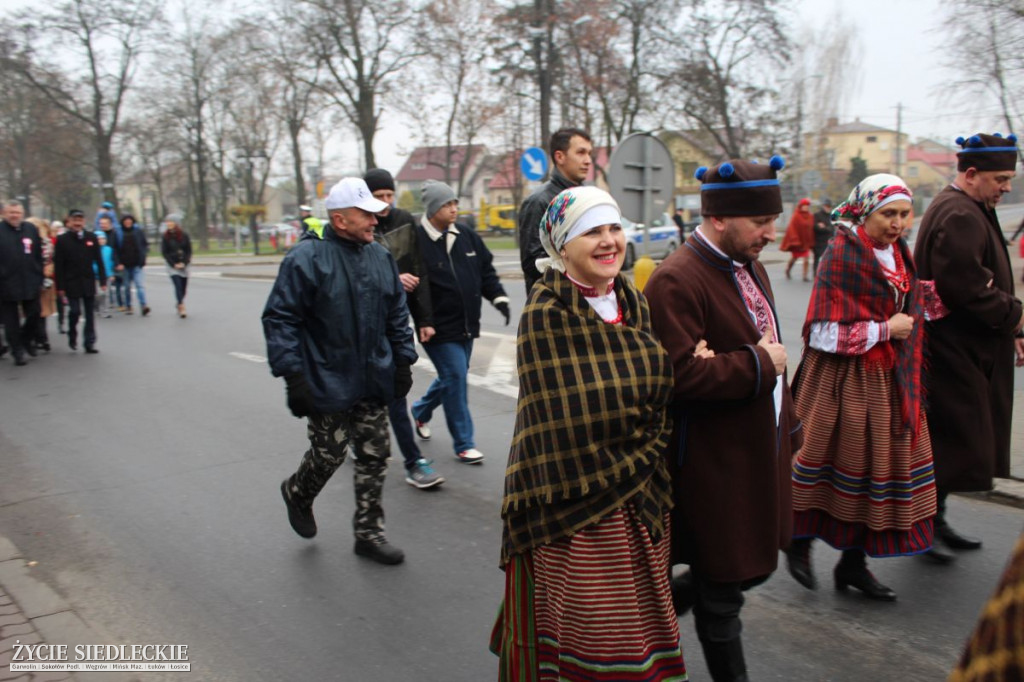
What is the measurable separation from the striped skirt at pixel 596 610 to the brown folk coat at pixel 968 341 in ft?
7.28

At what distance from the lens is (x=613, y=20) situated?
102 feet

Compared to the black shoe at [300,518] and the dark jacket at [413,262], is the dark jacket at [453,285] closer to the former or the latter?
the dark jacket at [413,262]

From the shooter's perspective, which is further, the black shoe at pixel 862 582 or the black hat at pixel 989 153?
the black hat at pixel 989 153

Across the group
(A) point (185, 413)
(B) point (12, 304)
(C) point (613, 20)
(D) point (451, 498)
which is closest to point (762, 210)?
(D) point (451, 498)

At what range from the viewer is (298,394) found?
4.12 meters

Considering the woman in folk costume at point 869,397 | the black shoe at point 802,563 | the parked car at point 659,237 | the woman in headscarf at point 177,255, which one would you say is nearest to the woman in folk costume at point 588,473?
the woman in folk costume at point 869,397

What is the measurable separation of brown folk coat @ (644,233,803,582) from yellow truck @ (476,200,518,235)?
56991mm

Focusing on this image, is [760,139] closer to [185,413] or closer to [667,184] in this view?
[667,184]

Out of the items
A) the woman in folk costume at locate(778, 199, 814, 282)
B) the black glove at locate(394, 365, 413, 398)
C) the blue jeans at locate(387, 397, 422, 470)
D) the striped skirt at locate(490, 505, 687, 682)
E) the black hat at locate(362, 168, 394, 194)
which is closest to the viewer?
the striped skirt at locate(490, 505, 687, 682)

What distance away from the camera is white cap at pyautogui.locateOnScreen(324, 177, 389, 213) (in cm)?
421

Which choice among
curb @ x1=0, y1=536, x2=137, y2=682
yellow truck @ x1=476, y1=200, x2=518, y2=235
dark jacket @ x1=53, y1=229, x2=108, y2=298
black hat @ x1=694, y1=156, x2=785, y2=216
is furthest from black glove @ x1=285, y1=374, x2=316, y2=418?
yellow truck @ x1=476, y1=200, x2=518, y2=235

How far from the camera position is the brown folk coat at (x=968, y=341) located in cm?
400

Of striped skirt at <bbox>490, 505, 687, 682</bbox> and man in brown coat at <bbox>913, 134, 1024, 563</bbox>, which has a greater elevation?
man in brown coat at <bbox>913, 134, 1024, 563</bbox>

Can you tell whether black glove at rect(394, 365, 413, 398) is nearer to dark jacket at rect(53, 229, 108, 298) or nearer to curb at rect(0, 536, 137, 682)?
curb at rect(0, 536, 137, 682)
